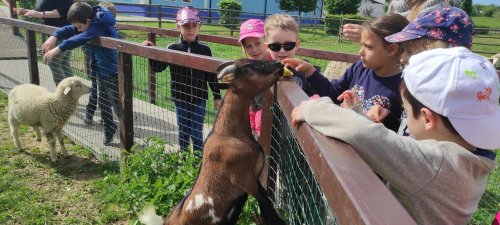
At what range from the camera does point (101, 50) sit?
5.08 m

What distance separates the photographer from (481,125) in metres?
1.34

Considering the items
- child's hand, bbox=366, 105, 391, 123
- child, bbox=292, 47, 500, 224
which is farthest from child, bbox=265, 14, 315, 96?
child, bbox=292, 47, 500, 224

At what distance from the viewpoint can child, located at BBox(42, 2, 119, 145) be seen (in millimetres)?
4961

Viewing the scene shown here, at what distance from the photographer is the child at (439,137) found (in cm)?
127

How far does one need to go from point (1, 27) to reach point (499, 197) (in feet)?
30.8

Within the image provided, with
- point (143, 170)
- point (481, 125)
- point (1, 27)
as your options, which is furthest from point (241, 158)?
point (1, 27)

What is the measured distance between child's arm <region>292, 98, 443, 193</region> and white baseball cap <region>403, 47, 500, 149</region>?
0.44 ft

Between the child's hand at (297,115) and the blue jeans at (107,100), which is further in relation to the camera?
the blue jeans at (107,100)

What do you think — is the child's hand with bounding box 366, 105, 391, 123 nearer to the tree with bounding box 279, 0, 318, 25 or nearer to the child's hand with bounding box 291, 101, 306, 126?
the child's hand with bounding box 291, 101, 306, 126

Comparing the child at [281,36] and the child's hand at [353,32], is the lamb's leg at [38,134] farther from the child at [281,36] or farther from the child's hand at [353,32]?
the child's hand at [353,32]

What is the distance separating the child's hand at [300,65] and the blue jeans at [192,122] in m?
1.63

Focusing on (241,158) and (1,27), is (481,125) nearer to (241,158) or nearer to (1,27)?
(241,158)

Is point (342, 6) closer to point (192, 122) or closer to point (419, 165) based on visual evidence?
point (192, 122)

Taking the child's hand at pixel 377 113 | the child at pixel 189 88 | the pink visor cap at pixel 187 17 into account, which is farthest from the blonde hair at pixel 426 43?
the pink visor cap at pixel 187 17
